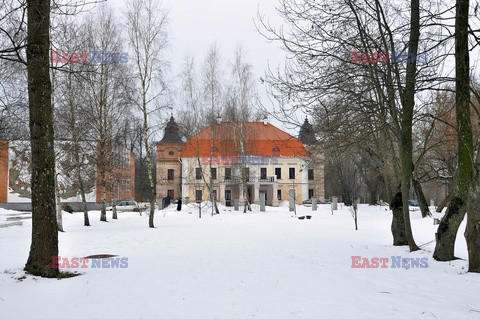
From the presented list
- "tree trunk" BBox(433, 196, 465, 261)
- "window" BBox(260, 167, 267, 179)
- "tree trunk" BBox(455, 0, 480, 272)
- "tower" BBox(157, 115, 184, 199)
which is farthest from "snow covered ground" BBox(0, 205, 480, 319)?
"tower" BBox(157, 115, 184, 199)

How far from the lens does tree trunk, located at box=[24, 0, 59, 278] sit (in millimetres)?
6523

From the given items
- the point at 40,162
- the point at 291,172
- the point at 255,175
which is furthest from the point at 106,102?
the point at 291,172

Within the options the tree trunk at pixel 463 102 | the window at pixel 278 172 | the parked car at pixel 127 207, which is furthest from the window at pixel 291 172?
the tree trunk at pixel 463 102

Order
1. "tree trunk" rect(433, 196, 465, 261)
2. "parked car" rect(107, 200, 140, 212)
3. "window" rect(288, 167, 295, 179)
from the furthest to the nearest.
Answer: "window" rect(288, 167, 295, 179) → "parked car" rect(107, 200, 140, 212) → "tree trunk" rect(433, 196, 465, 261)

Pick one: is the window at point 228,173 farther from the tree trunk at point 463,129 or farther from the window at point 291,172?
the tree trunk at point 463,129

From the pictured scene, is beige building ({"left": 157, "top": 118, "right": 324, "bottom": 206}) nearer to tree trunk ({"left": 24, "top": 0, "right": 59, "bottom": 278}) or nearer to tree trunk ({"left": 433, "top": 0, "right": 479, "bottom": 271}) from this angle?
tree trunk ({"left": 433, "top": 0, "right": 479, "bottom": 271})

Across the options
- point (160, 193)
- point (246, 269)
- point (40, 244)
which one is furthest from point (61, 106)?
point (160, 193)

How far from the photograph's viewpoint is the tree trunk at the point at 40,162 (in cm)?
652

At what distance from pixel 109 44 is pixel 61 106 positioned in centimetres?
443

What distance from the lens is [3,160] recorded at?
1051 inches

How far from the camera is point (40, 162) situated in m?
6.55

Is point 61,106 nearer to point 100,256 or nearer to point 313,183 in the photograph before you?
point 100,256

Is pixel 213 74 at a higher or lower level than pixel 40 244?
higher

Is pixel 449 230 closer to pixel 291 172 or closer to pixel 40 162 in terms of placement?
pixel 40 162
